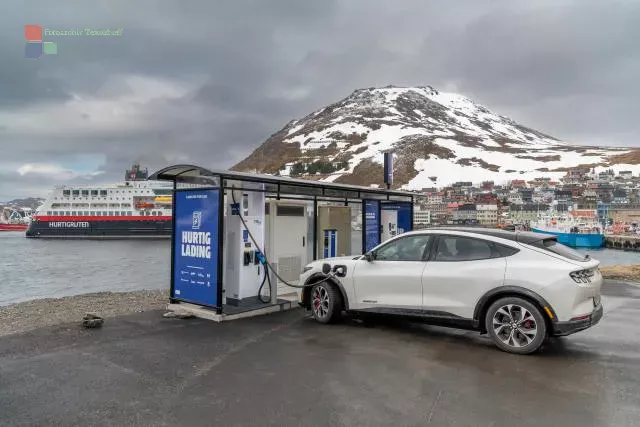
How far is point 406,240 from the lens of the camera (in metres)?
7.11

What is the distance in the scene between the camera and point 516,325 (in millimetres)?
5910

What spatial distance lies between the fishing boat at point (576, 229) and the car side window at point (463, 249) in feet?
211

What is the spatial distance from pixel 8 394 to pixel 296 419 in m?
2.79

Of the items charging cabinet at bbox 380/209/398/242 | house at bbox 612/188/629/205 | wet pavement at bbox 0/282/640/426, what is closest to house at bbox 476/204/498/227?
house at bbox 612/188/629/205

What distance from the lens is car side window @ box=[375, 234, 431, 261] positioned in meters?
6.88

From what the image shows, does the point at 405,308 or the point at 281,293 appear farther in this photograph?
the point at 281,293

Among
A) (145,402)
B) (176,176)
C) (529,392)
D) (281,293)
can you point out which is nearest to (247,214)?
(176,176)

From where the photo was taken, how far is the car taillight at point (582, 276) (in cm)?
564

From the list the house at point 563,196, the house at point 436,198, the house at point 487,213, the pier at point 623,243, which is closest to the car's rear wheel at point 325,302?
the pier at point 623,243

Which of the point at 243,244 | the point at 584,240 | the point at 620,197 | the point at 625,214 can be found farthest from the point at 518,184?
the point at 243,244

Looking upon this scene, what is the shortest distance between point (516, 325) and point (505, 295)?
1.22ft

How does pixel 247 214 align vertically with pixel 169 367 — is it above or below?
above

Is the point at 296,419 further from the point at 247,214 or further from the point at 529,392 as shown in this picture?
the point at 247,214

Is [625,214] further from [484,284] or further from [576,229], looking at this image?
[484,284]
